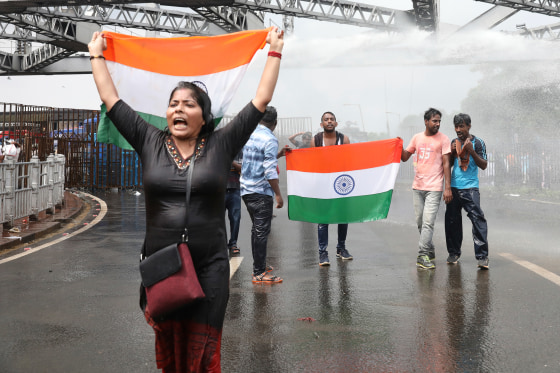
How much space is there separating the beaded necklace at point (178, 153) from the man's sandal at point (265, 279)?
3630mm

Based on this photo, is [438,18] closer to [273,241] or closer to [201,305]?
[273,241]

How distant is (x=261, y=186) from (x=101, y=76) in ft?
11.2

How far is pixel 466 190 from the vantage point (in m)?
7.02

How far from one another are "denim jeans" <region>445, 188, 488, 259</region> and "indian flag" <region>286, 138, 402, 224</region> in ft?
2.54

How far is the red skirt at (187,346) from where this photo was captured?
256cm

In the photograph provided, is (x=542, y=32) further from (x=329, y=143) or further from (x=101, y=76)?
(x=101, y=76)

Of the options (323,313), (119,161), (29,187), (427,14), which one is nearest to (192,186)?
(323,313)

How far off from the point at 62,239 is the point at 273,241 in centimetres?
337

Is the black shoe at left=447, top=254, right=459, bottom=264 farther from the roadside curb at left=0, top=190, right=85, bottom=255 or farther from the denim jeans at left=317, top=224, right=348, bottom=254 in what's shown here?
the roadside curb at left=0, top=190, right=85, bottom=255

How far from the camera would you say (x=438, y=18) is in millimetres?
21969

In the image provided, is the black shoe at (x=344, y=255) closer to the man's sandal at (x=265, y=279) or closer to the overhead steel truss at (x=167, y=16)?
the man's sandal at (x=265, y=279)

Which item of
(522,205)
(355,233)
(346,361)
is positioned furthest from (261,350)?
(522,205)

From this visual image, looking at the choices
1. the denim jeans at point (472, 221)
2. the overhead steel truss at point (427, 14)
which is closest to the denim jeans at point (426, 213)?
the denim jeans at point (472, 221)

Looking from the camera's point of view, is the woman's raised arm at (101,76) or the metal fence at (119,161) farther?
the metal fence at (119,161)
